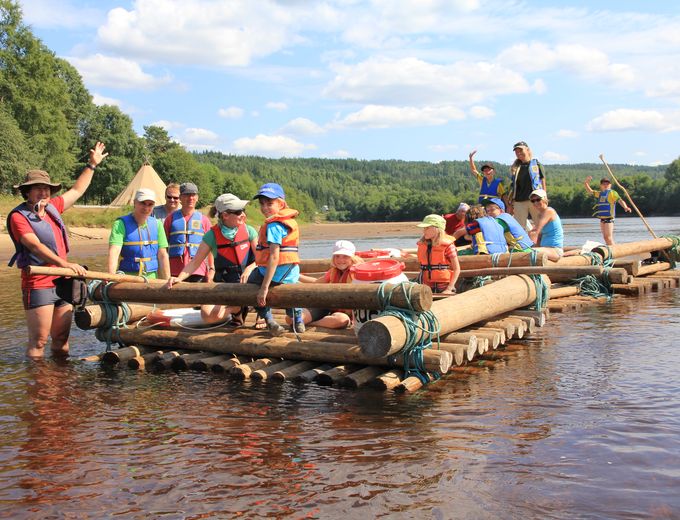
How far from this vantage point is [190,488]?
15.3 ft

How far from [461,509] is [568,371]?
12.4ft

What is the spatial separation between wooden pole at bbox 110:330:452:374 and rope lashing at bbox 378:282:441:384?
0.08m

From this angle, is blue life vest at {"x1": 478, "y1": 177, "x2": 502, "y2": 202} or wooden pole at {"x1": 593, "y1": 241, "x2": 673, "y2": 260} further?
blue life vest at {"x1": 478, "y1": 177, "x2": 502, "y2": 202}

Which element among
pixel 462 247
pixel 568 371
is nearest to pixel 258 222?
pixel 462 247

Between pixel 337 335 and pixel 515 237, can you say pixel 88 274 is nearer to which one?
pixel 337 335

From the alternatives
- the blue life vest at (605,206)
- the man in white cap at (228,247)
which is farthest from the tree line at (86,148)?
the man in white cap at (228,247)

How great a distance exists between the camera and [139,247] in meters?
8.99

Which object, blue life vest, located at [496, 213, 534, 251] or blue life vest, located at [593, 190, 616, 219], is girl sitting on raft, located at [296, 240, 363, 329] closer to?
blue life vest, located at [496, 213, 534, 251]

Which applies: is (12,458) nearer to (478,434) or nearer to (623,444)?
(478,434)

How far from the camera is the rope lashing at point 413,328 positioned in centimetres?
663

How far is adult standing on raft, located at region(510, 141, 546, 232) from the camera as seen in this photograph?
13.3 m

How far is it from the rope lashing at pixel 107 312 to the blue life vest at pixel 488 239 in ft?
18.4

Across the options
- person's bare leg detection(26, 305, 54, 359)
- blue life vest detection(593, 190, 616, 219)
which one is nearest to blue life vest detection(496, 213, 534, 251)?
person's bare leg detection(26, 305, 54, 359)

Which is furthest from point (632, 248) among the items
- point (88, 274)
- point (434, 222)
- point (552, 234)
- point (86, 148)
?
point (86, 148)
